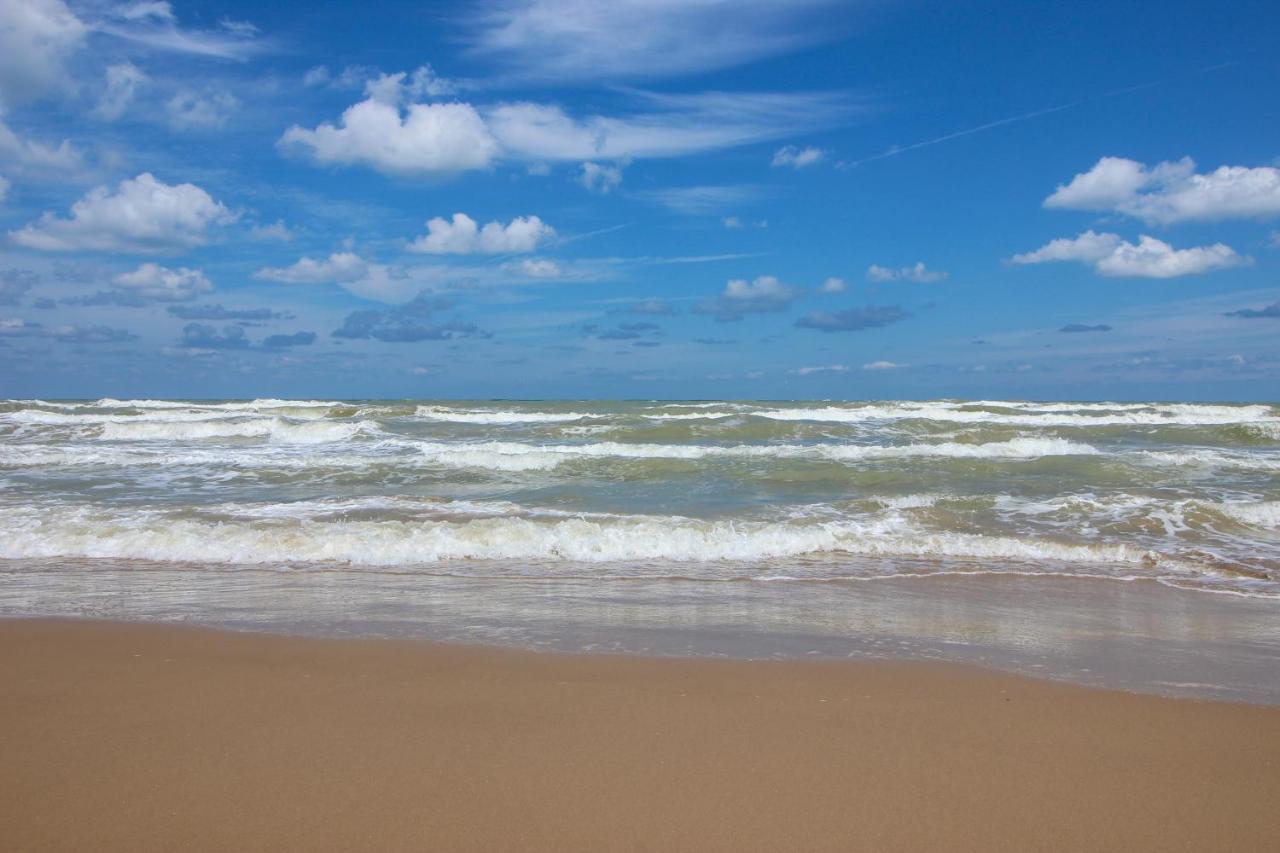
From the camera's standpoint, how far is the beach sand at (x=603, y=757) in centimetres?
265

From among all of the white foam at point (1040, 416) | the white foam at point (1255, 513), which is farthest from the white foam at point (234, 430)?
the white foam at point (1255, 513)

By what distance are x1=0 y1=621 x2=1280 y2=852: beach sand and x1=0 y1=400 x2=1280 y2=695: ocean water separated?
0.80 metres

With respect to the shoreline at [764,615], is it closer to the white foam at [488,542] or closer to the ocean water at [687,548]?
the ocean water at [687,548]

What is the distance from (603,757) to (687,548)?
534 centimetres

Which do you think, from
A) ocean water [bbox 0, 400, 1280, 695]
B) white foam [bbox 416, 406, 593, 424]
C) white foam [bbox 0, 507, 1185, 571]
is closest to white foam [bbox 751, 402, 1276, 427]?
white foam [bbox 416, 406, 593, 424]

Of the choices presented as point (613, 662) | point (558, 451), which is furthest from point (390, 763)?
point (558, 451)

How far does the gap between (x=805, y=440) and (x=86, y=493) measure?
1682cm

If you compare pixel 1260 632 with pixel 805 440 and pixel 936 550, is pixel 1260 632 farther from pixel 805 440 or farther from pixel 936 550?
pixel 805 440

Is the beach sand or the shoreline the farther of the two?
the shoreline

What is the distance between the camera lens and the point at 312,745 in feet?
10.8

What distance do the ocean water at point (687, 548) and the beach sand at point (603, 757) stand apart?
2.63ft

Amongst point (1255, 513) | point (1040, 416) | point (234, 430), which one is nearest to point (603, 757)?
point (1255, 513)

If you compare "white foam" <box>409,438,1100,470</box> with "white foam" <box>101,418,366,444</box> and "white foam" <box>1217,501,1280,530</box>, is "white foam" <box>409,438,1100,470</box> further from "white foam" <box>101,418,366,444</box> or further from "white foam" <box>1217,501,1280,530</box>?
"white foam" <box>1217,501,1280,530</box>

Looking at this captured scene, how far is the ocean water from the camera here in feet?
17.8
